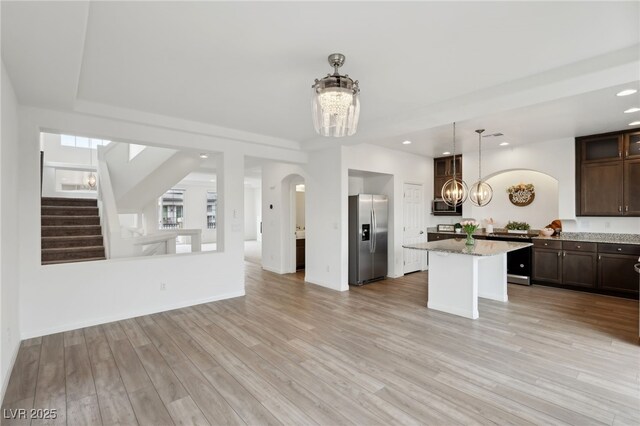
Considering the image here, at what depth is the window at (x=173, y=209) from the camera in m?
12.1

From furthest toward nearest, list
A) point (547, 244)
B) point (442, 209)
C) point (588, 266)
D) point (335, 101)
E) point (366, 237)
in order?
point (442, 209)
point (366, 237)
point (547, 244)
point (588, 266)
point (335, 101)

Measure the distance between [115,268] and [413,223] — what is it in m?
5.59

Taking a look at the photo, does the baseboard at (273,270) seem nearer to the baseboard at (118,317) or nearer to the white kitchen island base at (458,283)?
the baseboard at (118,317)

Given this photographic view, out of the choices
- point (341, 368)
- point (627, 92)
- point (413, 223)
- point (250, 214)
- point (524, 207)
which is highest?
point (627, 92)

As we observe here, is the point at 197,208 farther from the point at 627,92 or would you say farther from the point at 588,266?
the point at 627,92

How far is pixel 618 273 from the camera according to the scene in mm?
4863

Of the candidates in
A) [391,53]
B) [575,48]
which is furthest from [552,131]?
[391,53]

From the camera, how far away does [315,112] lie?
255 cm

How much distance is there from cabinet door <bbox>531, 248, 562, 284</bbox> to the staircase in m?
7.43

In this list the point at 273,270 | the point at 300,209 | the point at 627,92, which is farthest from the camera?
the point at 300,209

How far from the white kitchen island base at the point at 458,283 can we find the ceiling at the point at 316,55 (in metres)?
1.87

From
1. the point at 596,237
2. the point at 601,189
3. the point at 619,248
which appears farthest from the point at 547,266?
the point at 601,189

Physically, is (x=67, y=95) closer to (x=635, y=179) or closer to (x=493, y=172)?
(x=493, y=172)

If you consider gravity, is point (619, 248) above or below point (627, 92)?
below
